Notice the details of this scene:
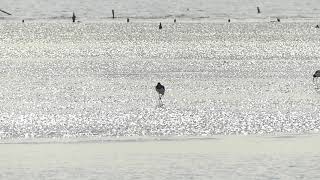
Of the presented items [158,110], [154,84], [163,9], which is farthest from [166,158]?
[163,9]

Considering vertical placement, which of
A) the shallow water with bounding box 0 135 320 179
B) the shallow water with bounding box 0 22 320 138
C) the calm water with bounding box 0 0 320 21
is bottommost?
the calm water with bounding box 0 0 320 21

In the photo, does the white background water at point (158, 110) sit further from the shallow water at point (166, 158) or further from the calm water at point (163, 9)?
the calm water at point (163, 9)

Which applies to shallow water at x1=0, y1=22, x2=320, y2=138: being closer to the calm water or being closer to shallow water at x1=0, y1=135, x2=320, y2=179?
shallow water at x1=0, y1=135, x2=320, y2=179

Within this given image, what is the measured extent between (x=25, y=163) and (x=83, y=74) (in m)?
18.2

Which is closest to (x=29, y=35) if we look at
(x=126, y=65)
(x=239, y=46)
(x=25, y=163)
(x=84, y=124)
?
(x=239, y=46)

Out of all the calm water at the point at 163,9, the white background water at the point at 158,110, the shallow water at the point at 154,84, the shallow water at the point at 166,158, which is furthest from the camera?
the calm water at the point at 163,9

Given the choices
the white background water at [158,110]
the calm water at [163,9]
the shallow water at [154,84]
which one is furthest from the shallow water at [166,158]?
the calm water at [163,9]

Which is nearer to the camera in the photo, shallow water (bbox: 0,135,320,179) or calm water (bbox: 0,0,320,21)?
shallow water (bbox: 0,135,320,179)

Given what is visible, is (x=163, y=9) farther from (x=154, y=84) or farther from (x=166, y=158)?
(x=166, y=158)

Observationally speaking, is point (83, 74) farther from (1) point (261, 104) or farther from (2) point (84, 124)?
(2) point (84, 124)

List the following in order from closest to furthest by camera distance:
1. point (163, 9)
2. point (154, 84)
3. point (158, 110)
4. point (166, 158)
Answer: point (166, 158)
point (158, 110)
point (154, 84)
point (163, 9)

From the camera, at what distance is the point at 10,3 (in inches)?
5531

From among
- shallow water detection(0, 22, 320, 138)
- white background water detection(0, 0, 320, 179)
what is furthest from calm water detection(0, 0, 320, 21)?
white background water detection(0, 0, 320, 179)

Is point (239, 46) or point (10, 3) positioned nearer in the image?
point (239, 46)
